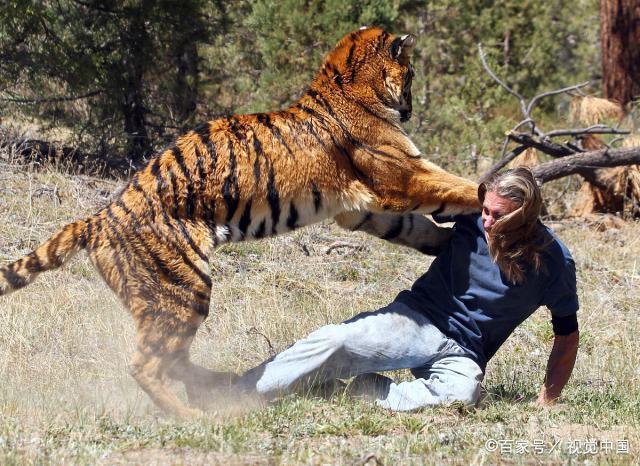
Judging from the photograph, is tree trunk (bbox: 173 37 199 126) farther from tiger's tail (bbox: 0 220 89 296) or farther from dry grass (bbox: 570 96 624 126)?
tiger's tail (bbox: 0 220 89 296)

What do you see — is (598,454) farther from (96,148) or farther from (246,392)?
(96,148)

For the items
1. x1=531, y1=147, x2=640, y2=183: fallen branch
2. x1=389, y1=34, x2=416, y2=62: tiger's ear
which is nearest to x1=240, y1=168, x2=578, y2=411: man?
x1=389, y1=34, x2=416, y2=62: tiger's ear

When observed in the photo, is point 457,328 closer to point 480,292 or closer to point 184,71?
point 480,292

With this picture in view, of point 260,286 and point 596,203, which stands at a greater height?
point 596,203

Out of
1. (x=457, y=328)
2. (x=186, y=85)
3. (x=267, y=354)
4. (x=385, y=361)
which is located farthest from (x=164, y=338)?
(x=186, y=85)

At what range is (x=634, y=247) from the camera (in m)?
9.59

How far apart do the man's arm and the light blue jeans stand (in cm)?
41

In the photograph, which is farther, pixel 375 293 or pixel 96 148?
pixel 96 148


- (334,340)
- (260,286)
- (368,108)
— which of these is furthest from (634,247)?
(334,340)

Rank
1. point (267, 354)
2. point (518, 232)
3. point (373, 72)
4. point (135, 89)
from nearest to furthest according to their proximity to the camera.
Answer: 1. point (518, 232)
2. point (373, 72)
3. point (267, 354)
4. point (135, 89)

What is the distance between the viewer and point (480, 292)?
505 centimetres

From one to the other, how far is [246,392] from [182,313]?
0.59m

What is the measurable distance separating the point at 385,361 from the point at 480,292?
2.16 feet

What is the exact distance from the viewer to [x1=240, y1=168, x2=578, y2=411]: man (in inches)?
194
